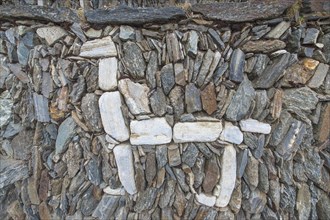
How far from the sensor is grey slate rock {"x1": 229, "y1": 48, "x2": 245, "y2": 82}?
160cm

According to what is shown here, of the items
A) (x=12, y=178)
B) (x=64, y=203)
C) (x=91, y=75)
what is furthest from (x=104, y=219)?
(x=91, y=75)

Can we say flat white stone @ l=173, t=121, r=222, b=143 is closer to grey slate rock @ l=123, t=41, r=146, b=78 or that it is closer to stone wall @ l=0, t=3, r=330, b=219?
stone wall @ l=0, t=3, r=330, b=219

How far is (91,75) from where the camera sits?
1652mm

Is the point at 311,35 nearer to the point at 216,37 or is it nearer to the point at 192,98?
the point at 216,37

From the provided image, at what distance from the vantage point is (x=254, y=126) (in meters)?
1.65

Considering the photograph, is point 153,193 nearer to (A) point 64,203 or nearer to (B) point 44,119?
(A) point 64,203

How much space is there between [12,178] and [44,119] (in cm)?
64

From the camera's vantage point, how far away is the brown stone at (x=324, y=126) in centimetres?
170

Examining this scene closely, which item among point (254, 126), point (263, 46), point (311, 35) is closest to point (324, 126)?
point (254, 126)

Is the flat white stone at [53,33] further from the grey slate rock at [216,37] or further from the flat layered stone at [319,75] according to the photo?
the flat layered stone at [319,75]

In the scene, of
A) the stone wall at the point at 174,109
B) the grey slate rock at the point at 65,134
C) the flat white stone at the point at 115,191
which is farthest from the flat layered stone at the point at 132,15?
the flat white stone at the point at 115,191

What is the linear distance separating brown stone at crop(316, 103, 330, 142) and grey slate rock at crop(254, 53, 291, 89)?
51 cm

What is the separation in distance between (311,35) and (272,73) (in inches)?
17.0

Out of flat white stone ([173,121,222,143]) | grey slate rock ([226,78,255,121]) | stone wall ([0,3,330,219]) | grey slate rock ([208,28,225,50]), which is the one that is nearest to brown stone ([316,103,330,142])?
stone wall ([0,3,330,219])
